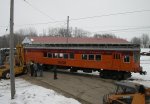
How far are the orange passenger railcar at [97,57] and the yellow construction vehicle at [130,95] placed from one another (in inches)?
580

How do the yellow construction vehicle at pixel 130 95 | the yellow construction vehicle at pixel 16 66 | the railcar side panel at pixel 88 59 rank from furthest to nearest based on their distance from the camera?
the yellow construction vehicle at pixel 16 66, the railcar side panel at pixel 88 59, the yellow construction vehicle at pixel 130 95

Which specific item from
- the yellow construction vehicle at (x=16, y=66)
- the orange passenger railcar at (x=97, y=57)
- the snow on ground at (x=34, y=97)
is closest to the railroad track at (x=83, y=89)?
the snow on ground at (x=34, y=97)

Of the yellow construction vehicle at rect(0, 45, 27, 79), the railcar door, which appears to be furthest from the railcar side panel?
the yellow construction vehicle at rect(0, 45, 27, 79)

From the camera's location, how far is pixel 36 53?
3806 centimetres

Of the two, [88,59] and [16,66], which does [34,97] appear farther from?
[16,66]

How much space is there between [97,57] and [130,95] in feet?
59.5

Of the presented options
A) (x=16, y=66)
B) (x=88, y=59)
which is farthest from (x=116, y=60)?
(x=16, y=66)

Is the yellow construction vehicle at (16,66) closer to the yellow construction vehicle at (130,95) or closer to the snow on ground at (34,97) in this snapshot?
the snow on ground at (34,97)

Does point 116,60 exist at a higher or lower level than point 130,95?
higher

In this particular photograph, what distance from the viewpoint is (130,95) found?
12.8 metres

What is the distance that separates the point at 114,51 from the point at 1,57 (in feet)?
53.6

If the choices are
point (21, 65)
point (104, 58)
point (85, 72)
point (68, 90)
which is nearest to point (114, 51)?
point (104, 58)

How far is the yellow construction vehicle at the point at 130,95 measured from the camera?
12220mm

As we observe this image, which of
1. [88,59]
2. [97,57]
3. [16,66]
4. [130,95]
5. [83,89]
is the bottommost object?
[83,89]
